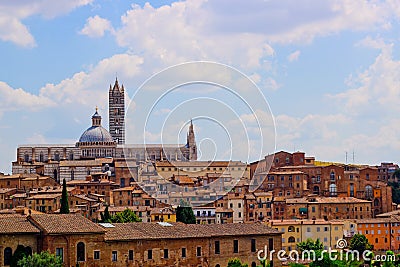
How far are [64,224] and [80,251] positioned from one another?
0.89m

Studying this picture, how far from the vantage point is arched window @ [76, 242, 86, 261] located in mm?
23078

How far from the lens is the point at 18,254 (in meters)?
22.5

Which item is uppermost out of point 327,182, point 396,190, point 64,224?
point 327,182

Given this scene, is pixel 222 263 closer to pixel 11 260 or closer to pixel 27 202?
pixel 11 260

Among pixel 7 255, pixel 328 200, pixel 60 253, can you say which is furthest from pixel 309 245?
pixel 7 255

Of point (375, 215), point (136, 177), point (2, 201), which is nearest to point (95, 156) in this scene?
point (136, 177)

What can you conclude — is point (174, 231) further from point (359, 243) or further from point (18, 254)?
point (359, 243)

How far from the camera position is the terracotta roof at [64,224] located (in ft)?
75.4

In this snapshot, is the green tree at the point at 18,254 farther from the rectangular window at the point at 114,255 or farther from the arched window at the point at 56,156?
the arched window at the point at 56,156

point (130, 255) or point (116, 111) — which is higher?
point (116, 111)

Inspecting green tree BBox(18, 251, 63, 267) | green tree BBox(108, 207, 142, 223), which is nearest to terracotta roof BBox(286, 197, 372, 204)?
green tree BBox(108, 207, 142, 223)

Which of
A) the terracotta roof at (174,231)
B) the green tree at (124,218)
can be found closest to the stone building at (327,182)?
the green tree at (124,218)

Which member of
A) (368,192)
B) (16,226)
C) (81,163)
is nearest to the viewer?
(16,226)

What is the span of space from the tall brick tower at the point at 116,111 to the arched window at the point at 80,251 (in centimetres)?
5496
